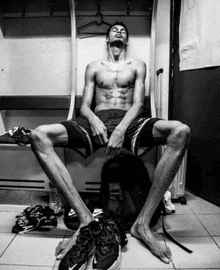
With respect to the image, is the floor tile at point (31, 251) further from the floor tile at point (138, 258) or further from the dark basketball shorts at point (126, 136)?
the dark basketball shorts at point (126, 136)

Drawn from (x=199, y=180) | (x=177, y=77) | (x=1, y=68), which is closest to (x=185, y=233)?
(x=199, y=180)

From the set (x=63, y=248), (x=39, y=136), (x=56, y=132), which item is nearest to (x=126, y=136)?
(x=56, y=132)

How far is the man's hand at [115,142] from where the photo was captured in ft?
5.32

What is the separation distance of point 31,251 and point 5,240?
8.6 inches

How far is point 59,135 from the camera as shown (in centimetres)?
163

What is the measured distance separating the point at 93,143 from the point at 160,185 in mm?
499

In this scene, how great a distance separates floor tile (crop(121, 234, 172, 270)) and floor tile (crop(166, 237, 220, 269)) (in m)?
0.09

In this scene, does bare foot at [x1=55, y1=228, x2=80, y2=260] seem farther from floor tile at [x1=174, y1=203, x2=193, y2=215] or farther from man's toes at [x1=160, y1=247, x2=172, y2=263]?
floor tile at [x1=174, y1=203, x2=193, y2=215]

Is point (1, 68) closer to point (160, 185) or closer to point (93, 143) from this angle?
point (93, 143)

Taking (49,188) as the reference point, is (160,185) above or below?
above

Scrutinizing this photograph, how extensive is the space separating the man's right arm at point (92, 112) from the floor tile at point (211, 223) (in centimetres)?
89

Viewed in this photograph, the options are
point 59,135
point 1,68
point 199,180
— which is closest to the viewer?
point 59,135

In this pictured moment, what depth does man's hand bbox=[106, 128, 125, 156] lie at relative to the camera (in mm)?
1621

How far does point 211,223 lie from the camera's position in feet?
5.90
